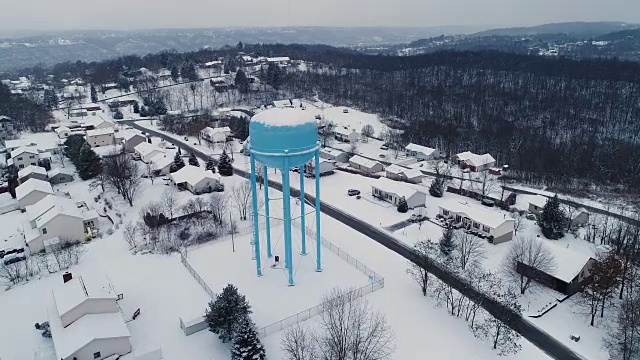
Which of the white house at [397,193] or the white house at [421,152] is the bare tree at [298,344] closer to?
the white house at [397,193]

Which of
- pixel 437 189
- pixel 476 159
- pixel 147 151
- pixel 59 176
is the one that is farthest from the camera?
pixel 476 159

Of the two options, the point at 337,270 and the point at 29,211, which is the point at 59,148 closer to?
the point at 29,211

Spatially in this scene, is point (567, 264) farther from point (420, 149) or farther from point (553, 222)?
point (420, 149)

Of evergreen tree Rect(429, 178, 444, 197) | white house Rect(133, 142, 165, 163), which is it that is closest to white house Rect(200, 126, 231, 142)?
white house Rect(133, 142, 165, 163)

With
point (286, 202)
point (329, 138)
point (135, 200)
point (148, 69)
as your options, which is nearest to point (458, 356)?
point (286, 202)

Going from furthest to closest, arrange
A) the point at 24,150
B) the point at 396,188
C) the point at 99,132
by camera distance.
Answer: the point at 99,132 → the point at 24,150 → the point at 396,188

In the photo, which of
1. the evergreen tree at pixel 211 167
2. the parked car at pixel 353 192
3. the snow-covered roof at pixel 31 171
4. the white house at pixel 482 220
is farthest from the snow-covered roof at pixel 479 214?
the snow-covered roof at pixel 31 171

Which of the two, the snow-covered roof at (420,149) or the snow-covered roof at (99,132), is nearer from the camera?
the snow-covered roof at (99,132)

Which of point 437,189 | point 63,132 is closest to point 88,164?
point 63,132
